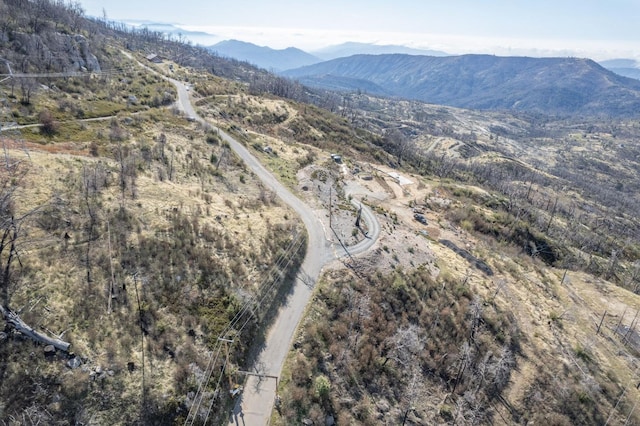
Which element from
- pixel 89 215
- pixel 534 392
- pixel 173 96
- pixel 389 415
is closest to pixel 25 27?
pixel 173 96

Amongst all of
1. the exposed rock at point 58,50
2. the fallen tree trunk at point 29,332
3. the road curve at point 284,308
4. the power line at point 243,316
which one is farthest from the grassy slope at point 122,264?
the exposed rock at point 58,50

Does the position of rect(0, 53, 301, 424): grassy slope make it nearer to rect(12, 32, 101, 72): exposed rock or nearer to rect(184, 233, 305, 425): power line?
rect(184, 233, 305, 425): power line

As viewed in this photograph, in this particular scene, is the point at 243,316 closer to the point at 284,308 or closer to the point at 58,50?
the point at 284,308

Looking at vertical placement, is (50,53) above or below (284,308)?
above

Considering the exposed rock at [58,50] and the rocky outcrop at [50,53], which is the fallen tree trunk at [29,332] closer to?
the rocky outcrop at [50,53]

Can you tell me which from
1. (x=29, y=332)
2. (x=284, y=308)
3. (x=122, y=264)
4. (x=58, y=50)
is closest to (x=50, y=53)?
(x=58, y=50)

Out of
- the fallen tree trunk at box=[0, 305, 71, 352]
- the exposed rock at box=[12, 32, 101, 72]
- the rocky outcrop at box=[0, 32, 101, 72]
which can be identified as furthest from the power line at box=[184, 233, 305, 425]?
the exposed rock at box=[12, 32, 101, 72]

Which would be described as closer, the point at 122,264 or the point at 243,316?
the point at 122,264
